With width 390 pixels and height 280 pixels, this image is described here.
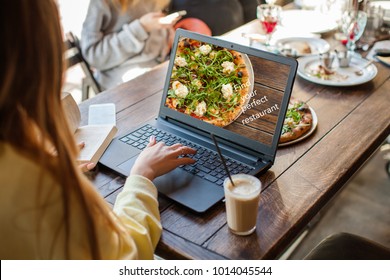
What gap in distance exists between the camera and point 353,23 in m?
1.72

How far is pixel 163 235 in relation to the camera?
959mm

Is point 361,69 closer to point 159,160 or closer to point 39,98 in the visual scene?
point 159,160

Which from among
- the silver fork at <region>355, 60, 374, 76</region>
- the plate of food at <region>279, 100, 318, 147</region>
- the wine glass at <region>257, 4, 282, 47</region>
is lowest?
the silver fork at <region>355, 60, 374, 76</region>

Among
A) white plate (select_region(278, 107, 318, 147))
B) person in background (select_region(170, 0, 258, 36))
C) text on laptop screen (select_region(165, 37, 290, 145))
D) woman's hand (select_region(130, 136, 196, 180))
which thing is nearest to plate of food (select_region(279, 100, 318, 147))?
white plate (select_region(278, 107, 318, 147))

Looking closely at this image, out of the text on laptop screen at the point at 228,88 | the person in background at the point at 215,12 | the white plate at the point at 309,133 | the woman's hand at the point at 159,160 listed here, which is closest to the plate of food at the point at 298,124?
the white plate at the point at 309,133

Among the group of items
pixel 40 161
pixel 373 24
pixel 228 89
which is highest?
pixel 40 161

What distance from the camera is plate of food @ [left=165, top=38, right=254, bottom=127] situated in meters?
1.20

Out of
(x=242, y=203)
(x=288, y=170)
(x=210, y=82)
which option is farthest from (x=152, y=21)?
(x=242, y=203)

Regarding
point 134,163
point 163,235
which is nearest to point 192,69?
point 134,163

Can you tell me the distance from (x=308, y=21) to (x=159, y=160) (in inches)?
49.0

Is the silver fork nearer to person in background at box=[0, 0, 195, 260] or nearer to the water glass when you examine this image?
the water glass

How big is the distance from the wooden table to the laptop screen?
0.12m

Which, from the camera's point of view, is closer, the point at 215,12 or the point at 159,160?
the point at 159,160
